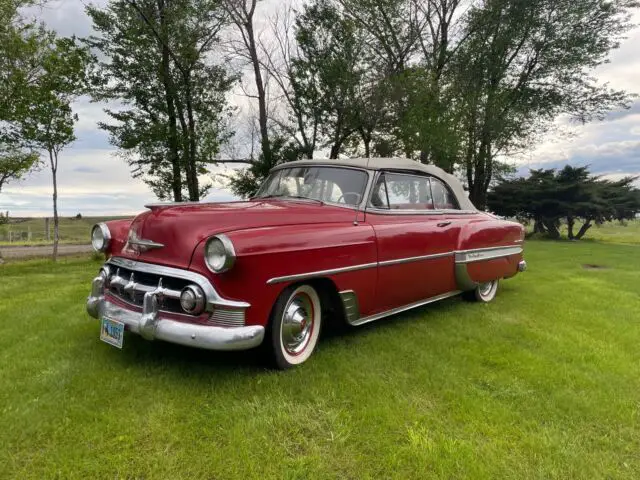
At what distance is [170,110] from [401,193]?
12.0 m

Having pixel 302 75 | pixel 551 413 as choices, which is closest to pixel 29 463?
pixel 551 413

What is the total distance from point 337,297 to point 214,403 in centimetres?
126

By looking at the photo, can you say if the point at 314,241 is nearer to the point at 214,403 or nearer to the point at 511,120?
the point at 214,403

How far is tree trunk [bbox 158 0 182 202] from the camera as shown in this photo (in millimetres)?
13633

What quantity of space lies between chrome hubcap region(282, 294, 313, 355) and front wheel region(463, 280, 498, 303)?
3.01m

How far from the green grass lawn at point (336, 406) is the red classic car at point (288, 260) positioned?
13.2 inches

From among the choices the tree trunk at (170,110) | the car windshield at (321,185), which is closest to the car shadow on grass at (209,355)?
the car windshield at (321,185)

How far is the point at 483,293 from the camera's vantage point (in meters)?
5.80

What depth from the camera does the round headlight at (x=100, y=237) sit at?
3947mm

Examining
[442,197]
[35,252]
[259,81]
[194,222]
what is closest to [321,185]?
[194,222]

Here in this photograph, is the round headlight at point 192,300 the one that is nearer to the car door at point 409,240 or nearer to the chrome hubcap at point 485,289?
the car door at point 409,240

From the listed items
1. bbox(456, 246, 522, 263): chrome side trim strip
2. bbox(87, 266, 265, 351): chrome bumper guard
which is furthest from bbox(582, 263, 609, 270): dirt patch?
bbox(87, 266, 265, 351): chrome bumper guard

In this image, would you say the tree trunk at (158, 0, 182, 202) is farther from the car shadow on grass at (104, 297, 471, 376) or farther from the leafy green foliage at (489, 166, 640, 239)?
the leafy green foliage at (489, 166, 640, 239)

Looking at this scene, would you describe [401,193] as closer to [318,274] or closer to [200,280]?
[318,274]
